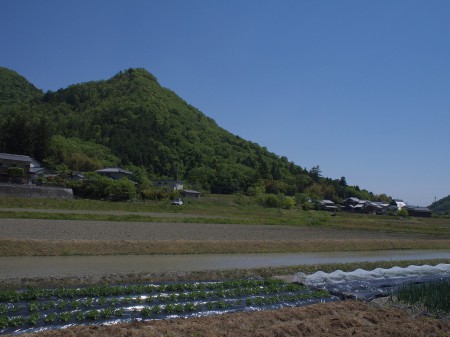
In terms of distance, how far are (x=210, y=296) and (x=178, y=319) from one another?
2.38 metres

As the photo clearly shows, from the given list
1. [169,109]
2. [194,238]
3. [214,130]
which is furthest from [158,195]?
[214,130]

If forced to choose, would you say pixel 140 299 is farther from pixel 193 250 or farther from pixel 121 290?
pixel 193 250

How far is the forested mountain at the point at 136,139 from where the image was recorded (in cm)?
6694

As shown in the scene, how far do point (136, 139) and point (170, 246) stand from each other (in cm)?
7522

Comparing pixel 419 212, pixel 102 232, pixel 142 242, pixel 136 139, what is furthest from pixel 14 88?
pixel 142 242

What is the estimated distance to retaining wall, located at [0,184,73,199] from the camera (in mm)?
34344

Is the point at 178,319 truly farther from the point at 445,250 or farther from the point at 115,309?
the point at 445,250

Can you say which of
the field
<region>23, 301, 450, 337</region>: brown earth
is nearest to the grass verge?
the field

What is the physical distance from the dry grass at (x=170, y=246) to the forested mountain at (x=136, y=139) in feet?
153

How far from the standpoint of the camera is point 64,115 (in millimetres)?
97000

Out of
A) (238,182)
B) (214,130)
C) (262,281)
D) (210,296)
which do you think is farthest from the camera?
(214,130)

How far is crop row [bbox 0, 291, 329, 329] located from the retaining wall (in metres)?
29.5

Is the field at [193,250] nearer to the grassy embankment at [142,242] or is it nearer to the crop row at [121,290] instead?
the grassy embankment at [142,242]

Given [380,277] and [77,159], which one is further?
[77,159]
